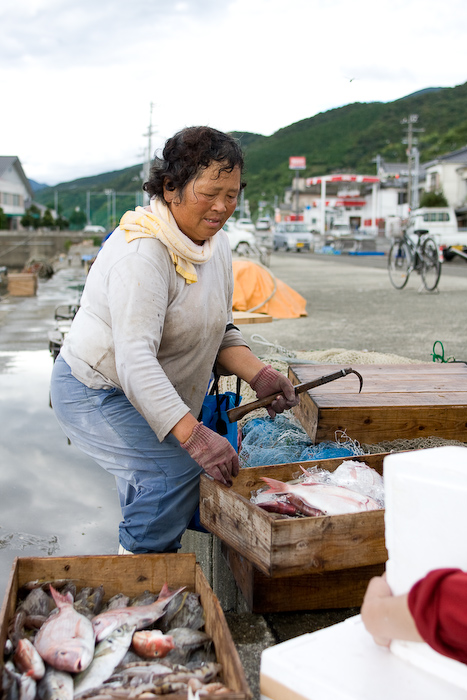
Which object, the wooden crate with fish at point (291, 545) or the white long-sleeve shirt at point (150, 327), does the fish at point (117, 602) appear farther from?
the white long-sleeve shirt at point (150, 327)

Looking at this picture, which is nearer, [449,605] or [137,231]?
[449,605]

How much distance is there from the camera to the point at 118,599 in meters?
2.20

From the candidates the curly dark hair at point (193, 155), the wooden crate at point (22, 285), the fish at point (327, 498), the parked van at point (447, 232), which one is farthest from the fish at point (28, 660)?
the parked van at point (447, 232)

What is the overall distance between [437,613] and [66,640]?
42.5 inches

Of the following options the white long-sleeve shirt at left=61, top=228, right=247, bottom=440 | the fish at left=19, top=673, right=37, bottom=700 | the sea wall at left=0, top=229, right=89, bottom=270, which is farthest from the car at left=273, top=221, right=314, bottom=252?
the fish at left=19, top=673, right=37, bottom=700

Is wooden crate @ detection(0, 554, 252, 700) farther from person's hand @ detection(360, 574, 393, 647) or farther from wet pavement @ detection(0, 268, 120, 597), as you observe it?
wet pavement @ detection(0, 268, 120, 597)

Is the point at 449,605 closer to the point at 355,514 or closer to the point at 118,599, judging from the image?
the point at 355,514

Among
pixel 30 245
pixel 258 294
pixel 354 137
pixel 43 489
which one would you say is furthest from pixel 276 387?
pixel 354 137

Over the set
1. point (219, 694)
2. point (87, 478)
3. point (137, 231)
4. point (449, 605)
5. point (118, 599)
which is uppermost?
point (137, 231)

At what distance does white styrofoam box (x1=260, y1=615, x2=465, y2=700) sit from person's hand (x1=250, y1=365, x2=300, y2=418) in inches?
52.0

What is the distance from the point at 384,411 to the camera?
11.2 ft

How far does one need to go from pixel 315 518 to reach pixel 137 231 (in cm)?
121

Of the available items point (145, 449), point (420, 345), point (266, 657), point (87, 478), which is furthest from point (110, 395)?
point (420, 345)

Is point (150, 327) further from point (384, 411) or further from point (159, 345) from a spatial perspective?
point (384, 411)
